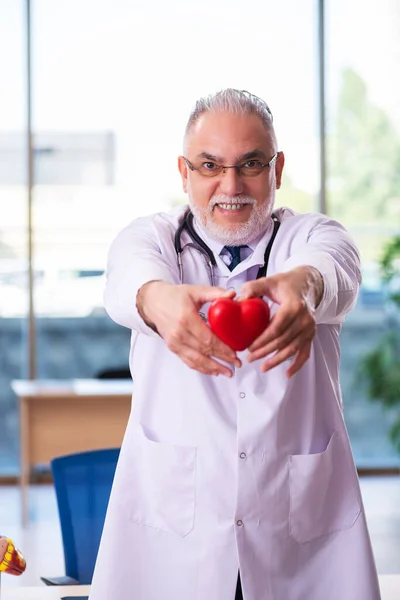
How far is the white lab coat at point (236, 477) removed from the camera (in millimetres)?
1448

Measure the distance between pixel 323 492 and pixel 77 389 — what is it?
361 centimetres

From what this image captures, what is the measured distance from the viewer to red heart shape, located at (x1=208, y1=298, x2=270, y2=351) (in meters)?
1.09

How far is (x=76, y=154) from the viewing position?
5.84m

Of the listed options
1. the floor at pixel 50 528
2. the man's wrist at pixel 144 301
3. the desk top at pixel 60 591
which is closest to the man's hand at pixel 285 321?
the man's wrist at pixel 144 301

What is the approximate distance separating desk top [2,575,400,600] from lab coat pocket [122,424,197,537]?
540 mm

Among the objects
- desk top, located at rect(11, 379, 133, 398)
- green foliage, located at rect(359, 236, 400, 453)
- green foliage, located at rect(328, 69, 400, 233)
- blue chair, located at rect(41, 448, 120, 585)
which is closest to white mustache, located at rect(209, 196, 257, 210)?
blue chair, located at rect(41, 448, 120, 585)

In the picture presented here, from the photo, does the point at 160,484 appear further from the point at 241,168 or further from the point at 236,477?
the point at 241,168

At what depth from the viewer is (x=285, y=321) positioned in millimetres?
1106

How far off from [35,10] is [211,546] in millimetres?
4966

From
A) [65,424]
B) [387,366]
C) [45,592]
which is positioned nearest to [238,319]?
[45,592]

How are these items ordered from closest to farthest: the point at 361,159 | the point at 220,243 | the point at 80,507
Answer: the point at 220,243 < the point at 80,507 < the point at 361,159

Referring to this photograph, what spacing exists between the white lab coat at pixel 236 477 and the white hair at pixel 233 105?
0.20 m

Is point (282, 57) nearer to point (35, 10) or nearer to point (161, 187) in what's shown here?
point (161, 187)

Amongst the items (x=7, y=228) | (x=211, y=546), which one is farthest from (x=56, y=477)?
(x=7, y=228)
